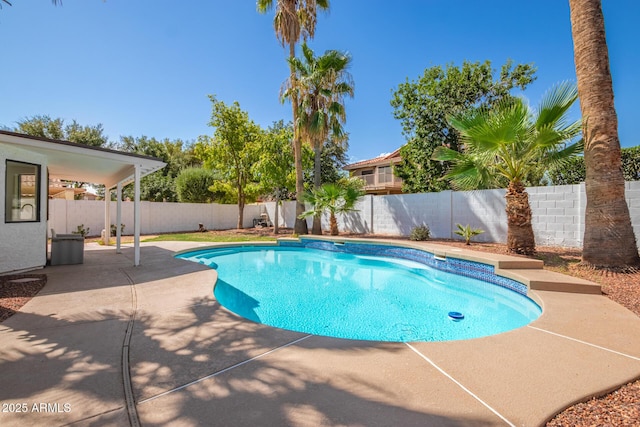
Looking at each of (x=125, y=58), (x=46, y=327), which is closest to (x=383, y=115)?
(x=125, y=58)

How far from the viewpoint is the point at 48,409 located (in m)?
1.89

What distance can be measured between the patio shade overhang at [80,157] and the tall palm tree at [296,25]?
730 centimetres

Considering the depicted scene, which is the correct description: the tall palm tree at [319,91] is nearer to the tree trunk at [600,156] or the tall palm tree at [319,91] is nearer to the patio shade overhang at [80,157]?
the patio shade overhang at [80,157]

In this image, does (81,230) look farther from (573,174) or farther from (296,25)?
(573,174)

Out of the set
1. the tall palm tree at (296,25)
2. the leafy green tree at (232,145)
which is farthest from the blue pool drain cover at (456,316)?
the leafy green tree at (232,145)

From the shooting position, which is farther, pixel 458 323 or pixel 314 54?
pixel 314 54

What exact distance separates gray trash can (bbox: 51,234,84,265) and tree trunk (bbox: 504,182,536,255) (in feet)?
36.8

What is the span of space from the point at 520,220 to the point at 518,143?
2007 mm

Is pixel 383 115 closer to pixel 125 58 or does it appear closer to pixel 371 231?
pixel 371 231

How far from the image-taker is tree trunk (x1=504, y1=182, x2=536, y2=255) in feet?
23.8

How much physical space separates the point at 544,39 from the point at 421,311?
12232 millimetres

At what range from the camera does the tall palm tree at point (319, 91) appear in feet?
43.4

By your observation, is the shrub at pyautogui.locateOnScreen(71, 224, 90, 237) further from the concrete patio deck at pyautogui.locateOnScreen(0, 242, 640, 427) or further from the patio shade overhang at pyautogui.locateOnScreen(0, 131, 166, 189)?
the concrete patio deck at pyautogui.locateOnScreen(0, 242, 640, 427)

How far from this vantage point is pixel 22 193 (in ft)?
19.9
